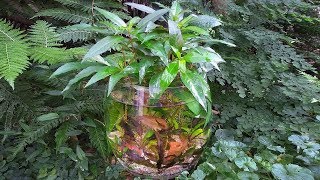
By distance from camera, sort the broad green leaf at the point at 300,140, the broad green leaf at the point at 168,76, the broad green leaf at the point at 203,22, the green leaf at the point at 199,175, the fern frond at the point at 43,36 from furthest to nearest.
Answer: the fern frond at the point at 43,36 → the broad green leaf at the point at 300,140 → the green leaf at the point at 199,175 → the broad green leaf at the point at 203,22 → the broad green leaf at the point at 168,76

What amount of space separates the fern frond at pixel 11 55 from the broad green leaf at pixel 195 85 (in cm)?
56

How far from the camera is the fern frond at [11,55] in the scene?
1.04 m

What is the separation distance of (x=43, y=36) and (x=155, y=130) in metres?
0.72

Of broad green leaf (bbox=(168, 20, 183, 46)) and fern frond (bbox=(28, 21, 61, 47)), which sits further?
fern frond (bbox=(28, 21, 61, 47))

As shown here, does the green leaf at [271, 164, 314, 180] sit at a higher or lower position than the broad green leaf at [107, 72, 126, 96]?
lower

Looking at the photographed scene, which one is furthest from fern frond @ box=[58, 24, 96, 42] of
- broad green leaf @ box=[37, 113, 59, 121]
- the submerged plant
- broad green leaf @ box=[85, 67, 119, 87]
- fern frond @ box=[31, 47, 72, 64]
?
broad green leaf @ box=[85, 67, 119, 87]

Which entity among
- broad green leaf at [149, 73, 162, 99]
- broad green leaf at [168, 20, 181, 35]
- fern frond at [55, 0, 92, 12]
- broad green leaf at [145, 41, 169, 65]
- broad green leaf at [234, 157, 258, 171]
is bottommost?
broad green leaf at [234, 157, 258, 171]

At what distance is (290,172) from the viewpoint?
1.04m

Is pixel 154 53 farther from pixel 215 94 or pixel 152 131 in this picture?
pixel 215 94

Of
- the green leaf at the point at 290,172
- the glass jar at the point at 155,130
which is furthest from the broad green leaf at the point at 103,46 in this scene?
the green leaf at the point at 290,172

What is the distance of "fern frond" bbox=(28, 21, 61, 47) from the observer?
1317 mm

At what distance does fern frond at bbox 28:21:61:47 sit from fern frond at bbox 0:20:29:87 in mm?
78

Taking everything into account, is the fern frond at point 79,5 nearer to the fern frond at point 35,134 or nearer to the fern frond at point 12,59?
the fern frond at point 12,59

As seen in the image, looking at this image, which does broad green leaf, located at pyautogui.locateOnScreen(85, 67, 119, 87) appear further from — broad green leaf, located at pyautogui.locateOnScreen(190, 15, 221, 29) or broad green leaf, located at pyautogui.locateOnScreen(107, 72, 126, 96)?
broad green leaf, located at pyautogui.locateOnScreen(190, 15, 221, 29)
